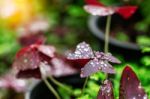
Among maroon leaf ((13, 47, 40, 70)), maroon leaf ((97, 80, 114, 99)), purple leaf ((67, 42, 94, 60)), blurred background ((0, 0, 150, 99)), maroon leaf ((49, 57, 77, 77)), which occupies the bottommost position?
maroon leaf ((97, 80, 114, 99))

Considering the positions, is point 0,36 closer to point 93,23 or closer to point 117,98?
point 93,23

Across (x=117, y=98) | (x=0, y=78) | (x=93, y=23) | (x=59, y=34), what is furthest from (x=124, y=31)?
(x=117, y=98)

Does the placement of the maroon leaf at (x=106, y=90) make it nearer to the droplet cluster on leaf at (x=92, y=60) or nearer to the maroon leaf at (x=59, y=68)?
the droplet cluster on leaf at (x=92, y=60)

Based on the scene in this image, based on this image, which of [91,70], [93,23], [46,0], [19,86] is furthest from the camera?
[46,0]

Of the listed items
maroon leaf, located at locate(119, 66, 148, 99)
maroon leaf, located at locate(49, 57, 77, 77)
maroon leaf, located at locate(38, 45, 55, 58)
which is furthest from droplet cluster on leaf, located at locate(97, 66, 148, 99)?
maroon leaf, located at locate(49, 57, 77, 77)

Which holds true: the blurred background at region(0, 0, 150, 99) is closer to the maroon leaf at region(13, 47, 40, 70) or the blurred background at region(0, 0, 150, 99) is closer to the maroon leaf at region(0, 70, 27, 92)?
the maroon leaf at region(0, 70, 27, 92)

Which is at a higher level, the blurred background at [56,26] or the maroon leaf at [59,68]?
the blurred background at [56,26]

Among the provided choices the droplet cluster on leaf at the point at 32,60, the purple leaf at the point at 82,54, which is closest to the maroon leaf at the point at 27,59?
the droplet cluster on leaf at the point at 32,60
